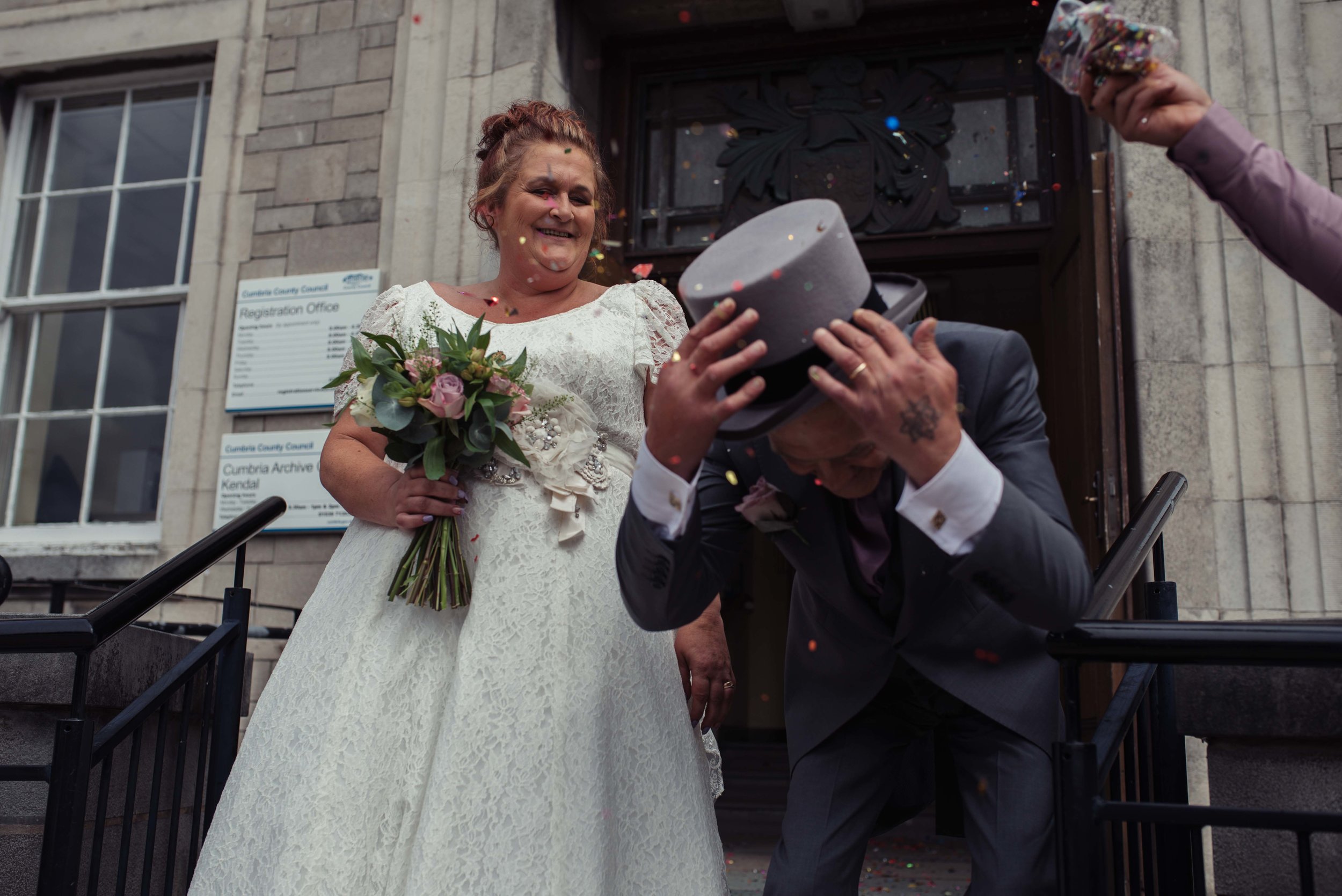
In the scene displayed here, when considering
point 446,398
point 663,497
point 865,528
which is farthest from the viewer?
point 446,398

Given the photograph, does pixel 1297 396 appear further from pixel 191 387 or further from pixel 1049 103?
pixel 191 387

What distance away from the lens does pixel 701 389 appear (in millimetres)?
1527

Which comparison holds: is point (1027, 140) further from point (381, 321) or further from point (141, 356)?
point (141, 356)

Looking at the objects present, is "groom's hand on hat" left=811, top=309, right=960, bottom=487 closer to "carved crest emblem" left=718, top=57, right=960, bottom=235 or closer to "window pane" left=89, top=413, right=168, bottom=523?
"carved crest emblem" left=718, top=57, right=960, bottom=235

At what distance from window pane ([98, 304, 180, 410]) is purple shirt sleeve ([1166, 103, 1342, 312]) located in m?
5.79

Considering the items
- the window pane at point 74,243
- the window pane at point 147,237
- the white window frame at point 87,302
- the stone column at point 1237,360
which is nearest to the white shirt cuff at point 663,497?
the stone column at point 1237,360

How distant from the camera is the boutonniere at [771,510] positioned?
1.71m

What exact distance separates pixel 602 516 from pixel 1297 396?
3286 millimetres

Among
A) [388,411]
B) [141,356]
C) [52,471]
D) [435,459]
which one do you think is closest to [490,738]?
[435,459]

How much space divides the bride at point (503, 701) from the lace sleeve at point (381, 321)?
0.14ft

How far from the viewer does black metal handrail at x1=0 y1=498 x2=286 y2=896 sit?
2.27m

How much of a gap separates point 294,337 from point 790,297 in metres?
4.58

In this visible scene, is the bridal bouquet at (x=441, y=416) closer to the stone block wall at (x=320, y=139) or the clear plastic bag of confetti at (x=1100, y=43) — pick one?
the clear plastic bag of confetti at (x=1100, y=43)

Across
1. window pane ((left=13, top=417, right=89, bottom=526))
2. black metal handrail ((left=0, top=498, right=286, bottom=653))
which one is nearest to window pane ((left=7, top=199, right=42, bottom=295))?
window pane ((left=13, top=417, right=89, bottom=526))
